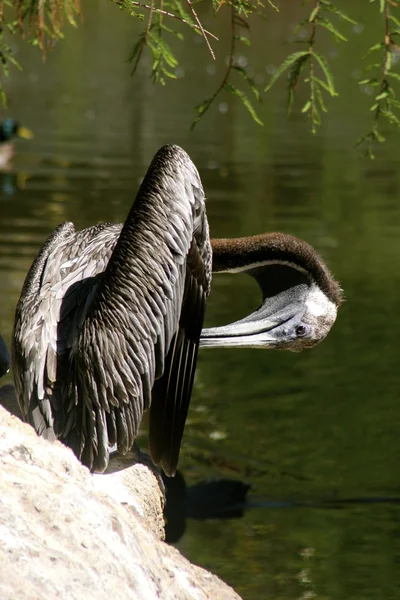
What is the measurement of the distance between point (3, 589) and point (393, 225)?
464 inches

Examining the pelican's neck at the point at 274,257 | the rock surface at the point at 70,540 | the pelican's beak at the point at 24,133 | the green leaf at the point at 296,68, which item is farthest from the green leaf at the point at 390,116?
the pelican's beak at the point at 24,133

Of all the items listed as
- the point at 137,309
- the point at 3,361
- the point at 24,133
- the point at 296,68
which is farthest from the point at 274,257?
the point at 24,133

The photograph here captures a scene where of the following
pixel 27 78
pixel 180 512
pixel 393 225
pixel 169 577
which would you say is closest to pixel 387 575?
pixel 180 512

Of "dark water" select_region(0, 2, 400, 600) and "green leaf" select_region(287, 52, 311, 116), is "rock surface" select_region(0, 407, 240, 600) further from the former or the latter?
"dark water" select_region(0, 2, 400, 600)

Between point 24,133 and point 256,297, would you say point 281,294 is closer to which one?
point 256,297

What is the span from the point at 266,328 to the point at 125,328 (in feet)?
3.27

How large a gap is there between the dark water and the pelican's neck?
1.86m

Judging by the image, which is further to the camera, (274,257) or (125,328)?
(274,257)

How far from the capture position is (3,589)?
11.3 ft

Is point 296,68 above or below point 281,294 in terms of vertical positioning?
above

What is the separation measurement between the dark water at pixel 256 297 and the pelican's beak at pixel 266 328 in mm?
1680

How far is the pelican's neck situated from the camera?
18.4 ft

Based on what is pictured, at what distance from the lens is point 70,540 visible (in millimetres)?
3812

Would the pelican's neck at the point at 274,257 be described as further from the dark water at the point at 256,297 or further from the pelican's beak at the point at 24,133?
the pelican's beak at the point at 24,133
